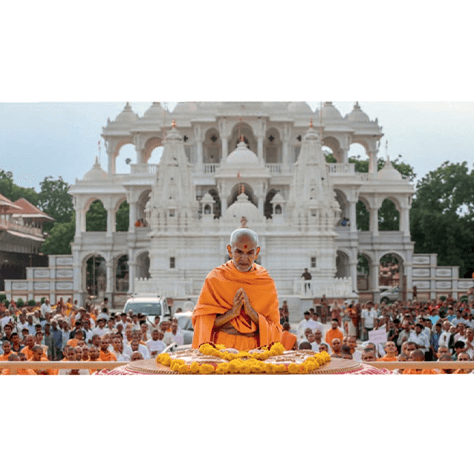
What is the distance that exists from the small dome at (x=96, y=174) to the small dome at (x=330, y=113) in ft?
33.6

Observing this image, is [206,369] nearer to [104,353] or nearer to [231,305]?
[231,305]

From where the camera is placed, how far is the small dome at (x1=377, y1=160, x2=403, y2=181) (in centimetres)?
3578

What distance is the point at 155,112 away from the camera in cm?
3781

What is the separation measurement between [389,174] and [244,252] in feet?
105

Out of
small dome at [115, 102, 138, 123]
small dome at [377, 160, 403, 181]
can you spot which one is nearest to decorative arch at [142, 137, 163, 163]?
small dome at [115, 102, 138, 123]

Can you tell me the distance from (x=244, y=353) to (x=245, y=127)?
3253cm

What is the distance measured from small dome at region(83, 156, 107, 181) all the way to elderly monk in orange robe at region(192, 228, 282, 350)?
102ft

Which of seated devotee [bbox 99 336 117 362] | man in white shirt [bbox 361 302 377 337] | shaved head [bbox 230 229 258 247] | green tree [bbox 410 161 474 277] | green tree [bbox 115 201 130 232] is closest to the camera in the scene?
shaved head [bbox 230 229 258 247]

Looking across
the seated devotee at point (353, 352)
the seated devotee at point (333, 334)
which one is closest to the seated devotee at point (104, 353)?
the seated devotee at point (353, 352)

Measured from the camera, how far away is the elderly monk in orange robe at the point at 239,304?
15.9 feet

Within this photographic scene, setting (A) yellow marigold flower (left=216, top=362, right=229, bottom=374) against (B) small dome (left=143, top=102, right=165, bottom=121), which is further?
(B) small dome (left=143, top=102, right=165, bottom=121)

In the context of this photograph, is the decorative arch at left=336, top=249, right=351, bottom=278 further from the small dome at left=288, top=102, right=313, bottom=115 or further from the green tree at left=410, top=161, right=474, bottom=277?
the small dome at left=288, top=102, right=313, bottom=115

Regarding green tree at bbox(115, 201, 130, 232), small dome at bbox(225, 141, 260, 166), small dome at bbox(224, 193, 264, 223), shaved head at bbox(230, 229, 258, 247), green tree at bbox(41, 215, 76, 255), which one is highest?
small dome at bbox(225, 141, 260, 166)

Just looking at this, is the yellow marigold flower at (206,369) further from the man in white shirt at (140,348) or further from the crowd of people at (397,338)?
the man in white shirt at (140,348)
